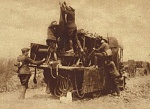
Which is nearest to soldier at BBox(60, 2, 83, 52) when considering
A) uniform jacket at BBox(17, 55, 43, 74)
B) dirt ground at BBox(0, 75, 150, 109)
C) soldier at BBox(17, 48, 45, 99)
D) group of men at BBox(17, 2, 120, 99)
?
group of men at BBox(17, 2, 120, 99)

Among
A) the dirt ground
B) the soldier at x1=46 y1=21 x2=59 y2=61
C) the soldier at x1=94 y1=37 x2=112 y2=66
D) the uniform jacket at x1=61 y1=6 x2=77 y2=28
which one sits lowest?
the dirt ground

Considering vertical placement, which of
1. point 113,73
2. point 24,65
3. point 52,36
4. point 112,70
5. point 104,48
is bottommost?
point 113,73

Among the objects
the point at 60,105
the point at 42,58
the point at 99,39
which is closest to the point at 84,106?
the point at 60,105

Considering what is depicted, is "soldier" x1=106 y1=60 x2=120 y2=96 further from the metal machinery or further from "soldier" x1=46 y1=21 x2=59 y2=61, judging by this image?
"soldier" x1=46 y1=21 x2=59 y2=61

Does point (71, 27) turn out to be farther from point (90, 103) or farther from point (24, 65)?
point (90, 103)

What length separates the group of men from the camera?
1038 cm

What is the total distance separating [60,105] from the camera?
9211 mm

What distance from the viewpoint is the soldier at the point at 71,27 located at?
10441mm

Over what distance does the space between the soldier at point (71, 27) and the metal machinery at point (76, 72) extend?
372mm

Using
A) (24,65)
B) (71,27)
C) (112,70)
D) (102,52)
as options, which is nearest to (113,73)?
(112,70)

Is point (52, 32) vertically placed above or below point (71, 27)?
below

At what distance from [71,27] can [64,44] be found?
0.84 metres

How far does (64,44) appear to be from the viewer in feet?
37.0

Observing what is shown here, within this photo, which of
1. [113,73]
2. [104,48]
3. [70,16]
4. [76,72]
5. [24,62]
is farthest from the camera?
[113,73]
